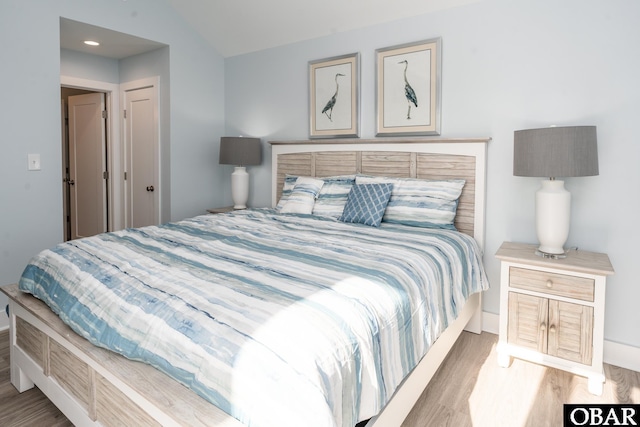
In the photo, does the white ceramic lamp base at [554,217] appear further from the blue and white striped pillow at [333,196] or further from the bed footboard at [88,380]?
the bed footboard at [88,380]

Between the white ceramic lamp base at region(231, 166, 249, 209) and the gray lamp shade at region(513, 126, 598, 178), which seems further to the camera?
the white ceramic lamp base at region(231, 166, 249, 209)

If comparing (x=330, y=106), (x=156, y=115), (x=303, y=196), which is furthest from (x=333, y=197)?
(x=156, y=115)

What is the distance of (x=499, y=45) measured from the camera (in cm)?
275

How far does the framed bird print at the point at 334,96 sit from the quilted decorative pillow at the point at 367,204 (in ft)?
2.46

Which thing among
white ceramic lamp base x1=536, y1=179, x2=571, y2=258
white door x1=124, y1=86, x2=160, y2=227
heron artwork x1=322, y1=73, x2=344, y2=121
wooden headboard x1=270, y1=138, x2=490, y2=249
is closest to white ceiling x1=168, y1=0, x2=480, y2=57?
heron artwork x1=322, y1=73, x2=344, y2=121

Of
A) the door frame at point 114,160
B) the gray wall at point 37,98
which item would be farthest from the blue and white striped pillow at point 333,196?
the door frame at point 114,160

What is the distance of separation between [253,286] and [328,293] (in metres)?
0.28

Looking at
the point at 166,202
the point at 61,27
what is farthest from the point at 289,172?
the point at 61,27

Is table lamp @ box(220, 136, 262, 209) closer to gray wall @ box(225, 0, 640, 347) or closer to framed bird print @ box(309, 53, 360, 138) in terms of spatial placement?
framed bird print @ box(309, 53, 360, 138)

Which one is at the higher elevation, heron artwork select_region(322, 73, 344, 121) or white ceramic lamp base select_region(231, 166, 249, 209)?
heron artwork select_region(322, 73, 344, 121)

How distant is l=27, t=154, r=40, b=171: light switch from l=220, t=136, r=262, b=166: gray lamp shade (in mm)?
1504

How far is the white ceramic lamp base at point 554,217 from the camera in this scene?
7.66 ft

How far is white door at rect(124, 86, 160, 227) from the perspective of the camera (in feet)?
13.7

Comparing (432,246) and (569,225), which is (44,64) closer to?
(432,246)
